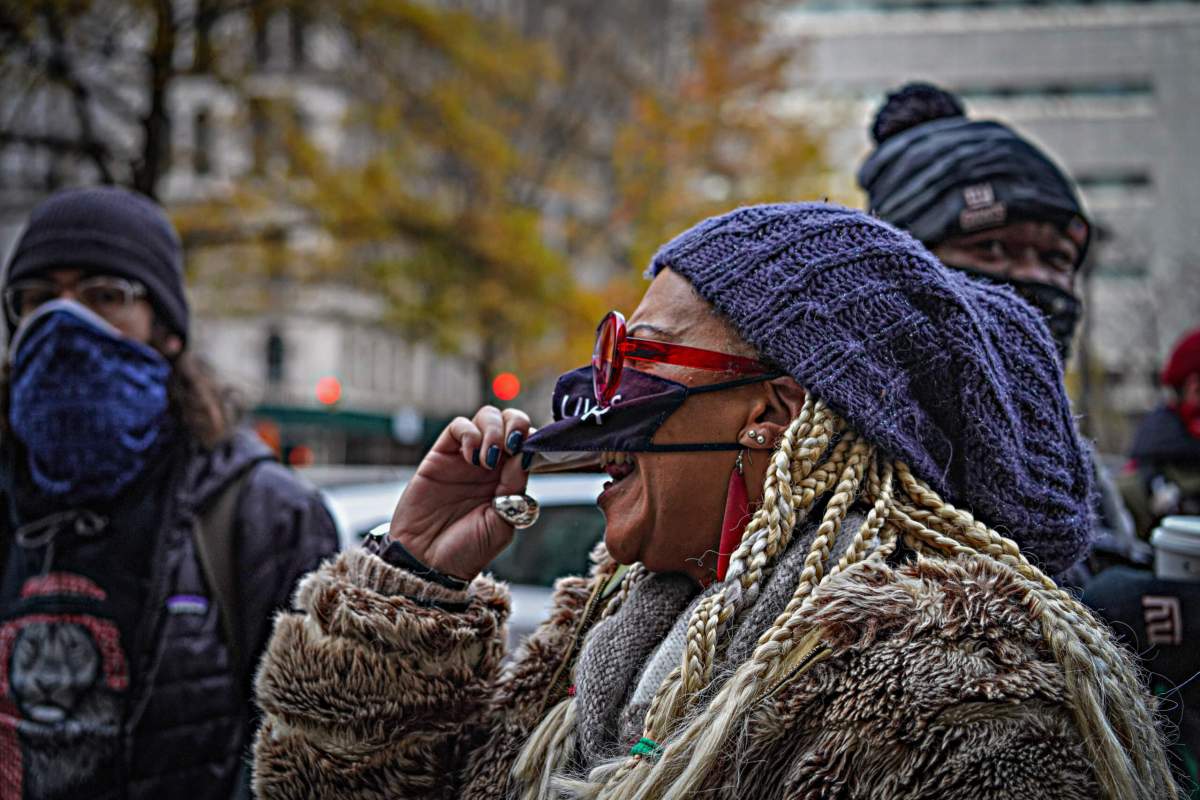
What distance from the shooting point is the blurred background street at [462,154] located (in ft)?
29.1

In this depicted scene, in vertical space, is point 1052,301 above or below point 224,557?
above

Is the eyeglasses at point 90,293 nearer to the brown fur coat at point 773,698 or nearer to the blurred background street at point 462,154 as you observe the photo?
the blurred background street at point 462,154

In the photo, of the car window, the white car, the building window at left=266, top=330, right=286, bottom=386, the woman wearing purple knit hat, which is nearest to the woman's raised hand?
the woman wearing purple knit hat

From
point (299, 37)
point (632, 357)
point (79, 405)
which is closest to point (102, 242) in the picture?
point (79, 405)

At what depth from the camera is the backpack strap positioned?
9.07 feet

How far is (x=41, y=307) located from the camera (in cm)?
302

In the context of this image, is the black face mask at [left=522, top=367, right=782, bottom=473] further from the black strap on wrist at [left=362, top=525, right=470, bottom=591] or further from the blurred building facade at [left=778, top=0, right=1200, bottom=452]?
the blurred building facade at [left=778, top=0, right=1200, bottom=452]

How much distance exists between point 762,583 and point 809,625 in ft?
0.54

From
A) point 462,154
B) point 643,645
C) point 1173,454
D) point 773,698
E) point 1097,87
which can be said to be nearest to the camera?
point 773,698

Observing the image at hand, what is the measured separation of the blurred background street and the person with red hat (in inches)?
16.2

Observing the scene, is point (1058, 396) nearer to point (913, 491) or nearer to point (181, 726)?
point (913, 491)

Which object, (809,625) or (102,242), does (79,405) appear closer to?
(102,242)

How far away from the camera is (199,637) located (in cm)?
276

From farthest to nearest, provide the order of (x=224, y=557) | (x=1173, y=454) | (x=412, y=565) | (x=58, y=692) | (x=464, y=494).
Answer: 1. (x=1173, y=454)
2. (x=224, y=557)
3. (x=58, y=692)
4. (x=464, y=494)
5. (x=412, y=565)
